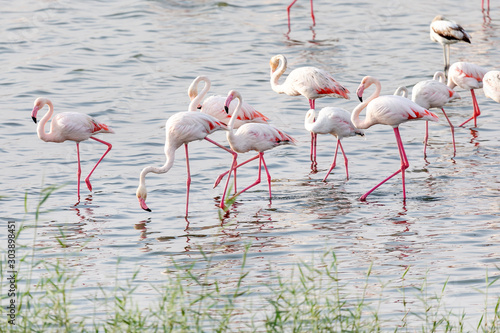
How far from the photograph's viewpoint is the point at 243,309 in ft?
17.6

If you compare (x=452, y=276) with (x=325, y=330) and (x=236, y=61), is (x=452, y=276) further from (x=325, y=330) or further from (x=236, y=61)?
(x=236, y=61)

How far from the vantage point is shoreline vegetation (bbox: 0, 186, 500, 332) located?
4.47 m

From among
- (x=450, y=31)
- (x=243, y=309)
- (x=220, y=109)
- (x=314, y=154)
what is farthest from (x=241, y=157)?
(x=450, y=31)

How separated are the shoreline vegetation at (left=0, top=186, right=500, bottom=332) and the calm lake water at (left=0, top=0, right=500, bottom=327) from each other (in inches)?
4.0

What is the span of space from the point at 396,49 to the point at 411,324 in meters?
11.7

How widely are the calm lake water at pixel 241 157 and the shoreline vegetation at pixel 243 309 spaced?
0.10 metres

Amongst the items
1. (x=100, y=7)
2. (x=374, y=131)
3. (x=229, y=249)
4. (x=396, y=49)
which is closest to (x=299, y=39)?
(x=396, y=49)

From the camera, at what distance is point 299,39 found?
17.0m

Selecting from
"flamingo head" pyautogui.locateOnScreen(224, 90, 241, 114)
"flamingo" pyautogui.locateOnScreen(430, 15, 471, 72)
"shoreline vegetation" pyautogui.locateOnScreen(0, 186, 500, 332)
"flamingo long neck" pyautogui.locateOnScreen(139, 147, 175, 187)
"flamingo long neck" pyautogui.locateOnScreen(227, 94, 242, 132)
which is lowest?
"shoreline vegetation" pyautogui.locateOnScreen(0, 186, 500, 332)

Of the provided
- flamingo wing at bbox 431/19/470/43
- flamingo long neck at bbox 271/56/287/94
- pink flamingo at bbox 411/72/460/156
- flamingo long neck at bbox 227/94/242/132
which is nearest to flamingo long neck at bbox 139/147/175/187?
flamingo long neck at bbox 227/94/242/132

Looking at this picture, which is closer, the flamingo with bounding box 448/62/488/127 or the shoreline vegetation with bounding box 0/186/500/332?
the shoreline vegetation with bounding box 0/186/500/332

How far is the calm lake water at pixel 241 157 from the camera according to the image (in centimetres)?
664

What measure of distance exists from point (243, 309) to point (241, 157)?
191 inches

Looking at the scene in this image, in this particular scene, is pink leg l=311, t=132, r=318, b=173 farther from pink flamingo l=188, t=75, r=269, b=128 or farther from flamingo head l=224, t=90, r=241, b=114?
flamingo head l=224, t=90, r=241, b=114
